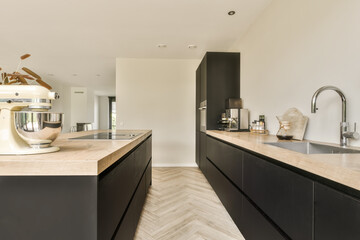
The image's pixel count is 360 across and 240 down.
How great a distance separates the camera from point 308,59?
176 cm

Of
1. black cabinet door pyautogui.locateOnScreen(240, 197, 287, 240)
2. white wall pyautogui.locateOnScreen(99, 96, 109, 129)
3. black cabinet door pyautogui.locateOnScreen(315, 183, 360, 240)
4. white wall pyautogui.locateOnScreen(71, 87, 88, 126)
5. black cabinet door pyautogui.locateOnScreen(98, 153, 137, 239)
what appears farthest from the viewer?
white wall pyautogui.locateOnScreen(99, 96, 109, 129)

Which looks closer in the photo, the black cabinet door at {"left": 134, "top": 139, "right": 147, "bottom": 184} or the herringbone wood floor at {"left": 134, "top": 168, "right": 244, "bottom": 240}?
the black cabinet door at {"left": 134, "top": 139, "right": 147, "bottom": 184}

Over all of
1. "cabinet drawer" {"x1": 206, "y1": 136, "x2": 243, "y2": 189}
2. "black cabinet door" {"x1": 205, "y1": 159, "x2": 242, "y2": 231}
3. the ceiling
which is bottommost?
"black cabinet door" {"x1": 205, "y1": 159, "x2": 242, "y2": 231}

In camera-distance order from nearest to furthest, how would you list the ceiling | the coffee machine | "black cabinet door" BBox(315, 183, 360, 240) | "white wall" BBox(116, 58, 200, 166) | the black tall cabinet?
"black cabinet door" BBox(315, 183, 360, 240), the ceiling, the coffee machine, the black tall cabinet, "white wall" BBox(116, 58, 200, 166)

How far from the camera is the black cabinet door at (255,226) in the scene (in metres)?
1.14

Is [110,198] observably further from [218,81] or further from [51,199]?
[218,81]

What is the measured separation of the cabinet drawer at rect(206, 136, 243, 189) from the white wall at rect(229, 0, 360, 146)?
655 mm

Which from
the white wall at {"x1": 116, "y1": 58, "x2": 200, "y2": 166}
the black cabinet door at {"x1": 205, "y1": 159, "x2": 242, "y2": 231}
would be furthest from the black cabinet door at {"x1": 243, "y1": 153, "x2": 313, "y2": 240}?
the white wall at {"x1": 116, "y1": 58, "x2": 200, "y2": 166}

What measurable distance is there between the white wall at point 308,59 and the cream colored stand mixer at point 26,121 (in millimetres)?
1745

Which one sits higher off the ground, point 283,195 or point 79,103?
point 79,103

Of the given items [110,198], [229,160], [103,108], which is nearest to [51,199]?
[110,198]

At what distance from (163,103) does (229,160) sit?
9.59 ft

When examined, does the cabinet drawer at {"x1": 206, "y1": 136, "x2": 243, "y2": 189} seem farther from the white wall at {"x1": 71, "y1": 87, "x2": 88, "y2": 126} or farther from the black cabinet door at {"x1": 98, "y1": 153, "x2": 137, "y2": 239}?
the white wall at {"x1": 71, "y1": 87, "x2": 88, "y2": 126}

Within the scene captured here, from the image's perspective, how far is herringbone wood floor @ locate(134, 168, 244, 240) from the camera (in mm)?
1828
